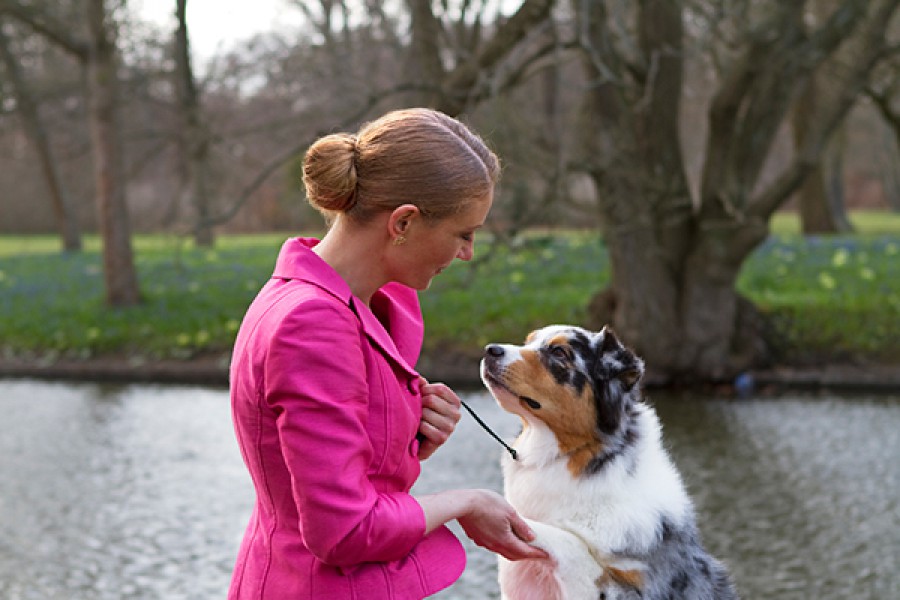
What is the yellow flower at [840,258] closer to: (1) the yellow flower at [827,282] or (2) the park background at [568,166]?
(2) the park background at [568,166]

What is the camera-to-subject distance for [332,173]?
212cm

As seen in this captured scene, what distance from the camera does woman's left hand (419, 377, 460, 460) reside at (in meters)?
2.30

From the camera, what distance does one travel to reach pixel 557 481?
3.31 metres

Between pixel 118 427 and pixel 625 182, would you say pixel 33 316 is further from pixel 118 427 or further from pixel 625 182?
pixel 625 182

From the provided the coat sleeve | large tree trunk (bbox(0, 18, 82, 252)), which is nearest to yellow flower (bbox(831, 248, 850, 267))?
the coat sleeve

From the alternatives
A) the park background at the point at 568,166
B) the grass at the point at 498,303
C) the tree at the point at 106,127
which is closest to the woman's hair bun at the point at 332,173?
the park background at the point at 568,166

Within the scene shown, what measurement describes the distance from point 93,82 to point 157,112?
15.2 meters

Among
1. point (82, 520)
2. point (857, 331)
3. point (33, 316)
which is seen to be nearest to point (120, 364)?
point (33, 316)

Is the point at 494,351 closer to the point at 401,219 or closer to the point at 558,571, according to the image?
the point at 558,571

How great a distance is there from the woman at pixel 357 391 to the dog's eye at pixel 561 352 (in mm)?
1123

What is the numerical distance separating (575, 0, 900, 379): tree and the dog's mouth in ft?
21.3

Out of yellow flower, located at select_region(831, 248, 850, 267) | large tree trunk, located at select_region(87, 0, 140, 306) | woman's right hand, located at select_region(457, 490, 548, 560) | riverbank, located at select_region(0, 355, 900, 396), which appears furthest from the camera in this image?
large tree trunk, located at select_region(87, 0, 140, 306)

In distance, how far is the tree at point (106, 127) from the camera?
15.2 metres

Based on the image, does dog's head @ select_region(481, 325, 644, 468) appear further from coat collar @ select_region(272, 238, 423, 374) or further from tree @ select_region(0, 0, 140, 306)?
tree @ select_region(0, 0, 140, 306)
